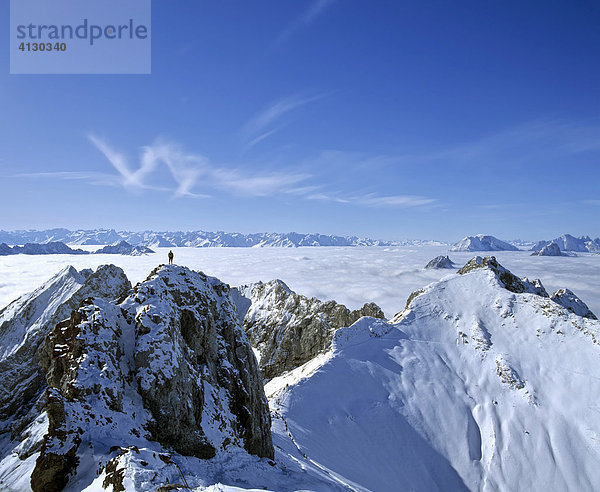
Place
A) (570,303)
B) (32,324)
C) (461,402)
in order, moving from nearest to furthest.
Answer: (32,324), (461,402), (570,303)

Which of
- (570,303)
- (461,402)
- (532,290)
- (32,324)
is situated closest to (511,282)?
(532,290)

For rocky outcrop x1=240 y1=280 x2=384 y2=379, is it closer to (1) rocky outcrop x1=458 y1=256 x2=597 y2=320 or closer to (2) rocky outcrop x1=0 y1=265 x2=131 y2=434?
(1) rocky outcrop x1=458 y1=256 x2=597 y2=320

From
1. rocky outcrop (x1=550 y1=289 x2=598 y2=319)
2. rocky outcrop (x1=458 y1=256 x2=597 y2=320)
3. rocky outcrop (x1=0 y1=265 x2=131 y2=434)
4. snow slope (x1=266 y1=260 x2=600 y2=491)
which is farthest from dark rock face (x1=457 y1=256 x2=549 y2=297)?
rocky outcrop (x1=0 y1=265 x2=131 y2=434)

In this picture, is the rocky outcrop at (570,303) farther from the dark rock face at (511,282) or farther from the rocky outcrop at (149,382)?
the rocky outcrop at (149,382)

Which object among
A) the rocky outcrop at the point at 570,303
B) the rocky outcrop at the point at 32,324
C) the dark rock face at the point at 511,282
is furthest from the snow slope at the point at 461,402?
the rocky outcrop at the point at 32,324

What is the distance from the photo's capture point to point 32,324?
48.6 m

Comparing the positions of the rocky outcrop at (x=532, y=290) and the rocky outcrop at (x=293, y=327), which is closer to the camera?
the rocky outcrop at (x=532, y=290)

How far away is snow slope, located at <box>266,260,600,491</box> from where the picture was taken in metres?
41.6

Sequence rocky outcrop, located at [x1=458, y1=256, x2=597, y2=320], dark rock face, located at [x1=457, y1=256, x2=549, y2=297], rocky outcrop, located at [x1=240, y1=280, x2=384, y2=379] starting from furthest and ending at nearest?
rocky outcrop, located at [x1=240, y1=280, x2=384, y2=379] → dark rock face, located at [x1=457, y1=256, x2=549, y2=297] → rocky outcrop, located at [x1=458, y1=256, x2=597, y2=320]

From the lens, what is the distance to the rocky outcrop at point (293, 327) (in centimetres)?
7844

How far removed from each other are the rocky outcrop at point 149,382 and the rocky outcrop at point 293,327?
4892 centimetres

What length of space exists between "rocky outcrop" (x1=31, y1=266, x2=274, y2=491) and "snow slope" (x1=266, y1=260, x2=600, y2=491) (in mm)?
17800

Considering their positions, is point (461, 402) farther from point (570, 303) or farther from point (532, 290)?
point (570, 303)

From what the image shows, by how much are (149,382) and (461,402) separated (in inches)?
1987
